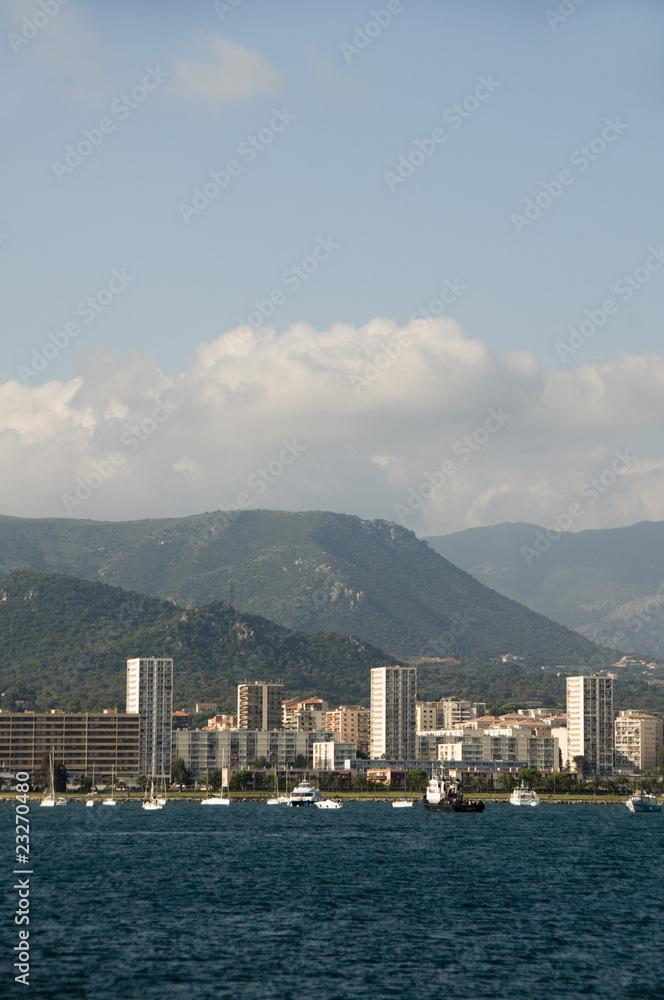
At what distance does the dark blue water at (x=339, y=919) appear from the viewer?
54.3 m

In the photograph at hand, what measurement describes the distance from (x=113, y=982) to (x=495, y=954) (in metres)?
19.0

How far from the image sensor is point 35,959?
57750mm

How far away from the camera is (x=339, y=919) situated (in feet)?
238

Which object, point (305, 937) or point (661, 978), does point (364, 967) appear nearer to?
point (305, 937)

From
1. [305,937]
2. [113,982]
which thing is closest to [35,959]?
[113,982]

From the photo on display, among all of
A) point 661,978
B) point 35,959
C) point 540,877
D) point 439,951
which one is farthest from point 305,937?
point 540,877

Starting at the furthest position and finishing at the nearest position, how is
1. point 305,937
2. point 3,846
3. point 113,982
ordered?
point 3,846 → point 305,937 → point 113,982

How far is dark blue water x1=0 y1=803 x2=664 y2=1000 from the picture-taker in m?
54.3

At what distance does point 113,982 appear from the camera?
175 ft

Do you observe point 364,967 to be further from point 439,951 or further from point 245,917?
point 245,917

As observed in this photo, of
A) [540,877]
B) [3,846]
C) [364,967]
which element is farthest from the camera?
[3,846]

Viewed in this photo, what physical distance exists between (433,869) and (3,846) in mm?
46351

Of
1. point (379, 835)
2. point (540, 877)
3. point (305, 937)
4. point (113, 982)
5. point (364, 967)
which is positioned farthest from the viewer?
point (379, 835)

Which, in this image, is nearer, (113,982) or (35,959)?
(113,982)
